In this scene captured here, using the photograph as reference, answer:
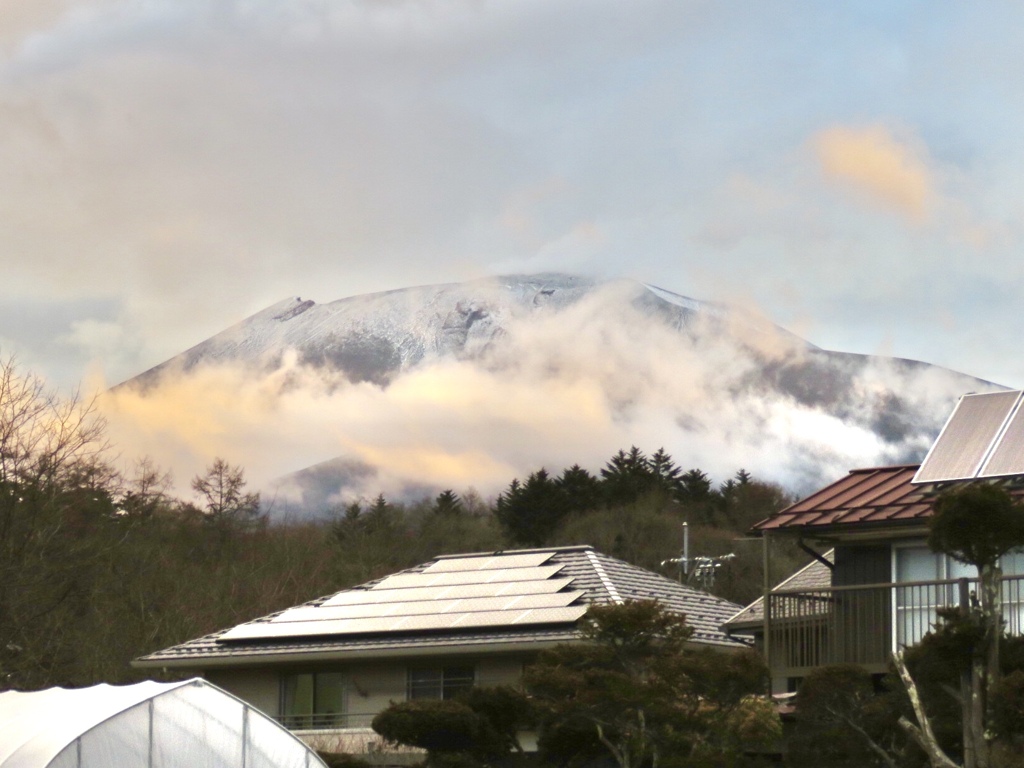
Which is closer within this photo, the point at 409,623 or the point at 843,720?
the point at 843,720

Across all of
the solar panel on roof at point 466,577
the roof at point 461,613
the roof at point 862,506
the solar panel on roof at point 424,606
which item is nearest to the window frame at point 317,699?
the roof at point 461,613

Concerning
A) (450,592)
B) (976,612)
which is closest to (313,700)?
(450,592)

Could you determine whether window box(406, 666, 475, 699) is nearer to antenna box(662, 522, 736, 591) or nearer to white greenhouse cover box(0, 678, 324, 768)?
white greenhouse cover box(0, 678, 324, 768)

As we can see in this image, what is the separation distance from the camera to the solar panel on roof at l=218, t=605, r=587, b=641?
3033cm

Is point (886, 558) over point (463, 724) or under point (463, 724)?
over

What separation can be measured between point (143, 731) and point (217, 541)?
4550 centimetres

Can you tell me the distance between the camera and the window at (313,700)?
32000mm

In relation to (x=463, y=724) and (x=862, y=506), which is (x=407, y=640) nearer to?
(x=463, y=724)

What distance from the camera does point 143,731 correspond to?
20250mm

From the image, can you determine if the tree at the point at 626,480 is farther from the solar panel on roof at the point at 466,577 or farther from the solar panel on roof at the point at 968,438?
the solar panel on roof at the point at 968,438

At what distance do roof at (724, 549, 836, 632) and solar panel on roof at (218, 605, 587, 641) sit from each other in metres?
3.10

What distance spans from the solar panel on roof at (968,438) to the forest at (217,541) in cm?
2157

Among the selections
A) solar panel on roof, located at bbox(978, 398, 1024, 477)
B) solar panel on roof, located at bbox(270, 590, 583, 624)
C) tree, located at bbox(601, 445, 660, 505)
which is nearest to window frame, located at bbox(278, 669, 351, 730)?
solar panel on roof, located at bbox(270, 590, 583, 624)

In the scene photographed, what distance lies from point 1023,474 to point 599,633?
7114 mm
